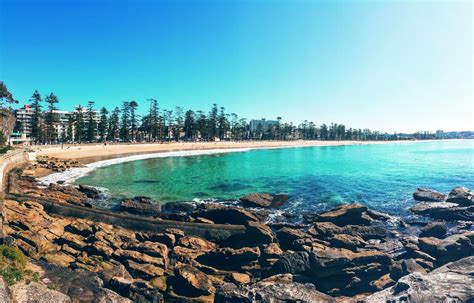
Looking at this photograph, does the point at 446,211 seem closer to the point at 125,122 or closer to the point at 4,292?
the point at 4,292

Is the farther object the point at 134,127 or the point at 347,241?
the point at 134,127

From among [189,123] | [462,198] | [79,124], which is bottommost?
[462,198]

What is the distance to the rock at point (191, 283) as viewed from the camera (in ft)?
31.8

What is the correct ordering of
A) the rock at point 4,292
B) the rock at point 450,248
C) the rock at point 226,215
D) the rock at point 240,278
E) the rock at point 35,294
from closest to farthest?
the rock at point 4,292 → the rock at point 35,294 → the rock at point 240,278 → the rock at point 450,248 → the rock at point 226,215

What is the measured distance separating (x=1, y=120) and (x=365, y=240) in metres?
56.6

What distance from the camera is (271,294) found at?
8914 millimetres

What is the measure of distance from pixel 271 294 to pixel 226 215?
872cm

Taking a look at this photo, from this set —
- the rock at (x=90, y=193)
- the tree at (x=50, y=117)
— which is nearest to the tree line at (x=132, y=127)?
the tree at (x=50, y=117)

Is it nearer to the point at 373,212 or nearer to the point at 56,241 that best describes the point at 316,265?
the point at 373,212

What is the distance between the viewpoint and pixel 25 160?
40875 millimetres

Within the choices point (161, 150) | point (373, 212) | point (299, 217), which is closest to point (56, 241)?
point (299, 217)

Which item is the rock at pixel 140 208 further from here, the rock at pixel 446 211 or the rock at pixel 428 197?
the rock at pixel 428 197

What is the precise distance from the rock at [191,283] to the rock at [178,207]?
1016 centimetres

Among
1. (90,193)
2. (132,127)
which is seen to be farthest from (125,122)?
(90,193)
